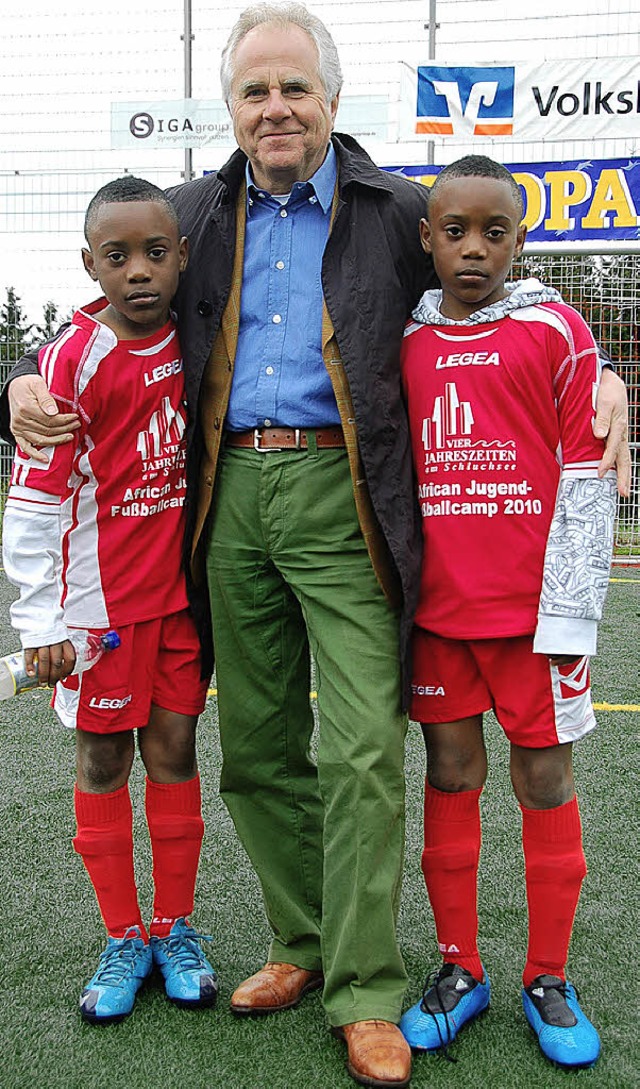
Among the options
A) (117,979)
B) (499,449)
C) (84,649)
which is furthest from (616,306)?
(117,979)

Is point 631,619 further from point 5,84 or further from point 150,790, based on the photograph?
point 5,84

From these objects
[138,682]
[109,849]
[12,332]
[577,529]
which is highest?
[12,332]

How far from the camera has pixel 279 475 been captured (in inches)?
93.0

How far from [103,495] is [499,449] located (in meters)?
0.87

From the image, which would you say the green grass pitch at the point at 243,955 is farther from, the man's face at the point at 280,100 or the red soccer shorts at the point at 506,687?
the man's face at the point at 280,100

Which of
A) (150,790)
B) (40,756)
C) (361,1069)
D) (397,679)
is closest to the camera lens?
(361,1069)

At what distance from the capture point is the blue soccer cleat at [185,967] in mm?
2471

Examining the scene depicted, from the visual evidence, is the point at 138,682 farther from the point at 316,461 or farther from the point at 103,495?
the point at 316,461

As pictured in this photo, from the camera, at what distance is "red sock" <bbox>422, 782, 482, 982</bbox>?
7.84ft

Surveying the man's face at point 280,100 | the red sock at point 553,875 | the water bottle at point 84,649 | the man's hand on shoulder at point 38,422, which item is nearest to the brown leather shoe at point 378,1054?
the red sock at point 553,875

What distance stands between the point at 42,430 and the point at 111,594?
16.3 inches

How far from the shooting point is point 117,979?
2.47 metres

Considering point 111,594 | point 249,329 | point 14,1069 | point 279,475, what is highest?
point 249,329

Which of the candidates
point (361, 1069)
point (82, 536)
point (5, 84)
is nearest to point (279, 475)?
point (82, 536)
